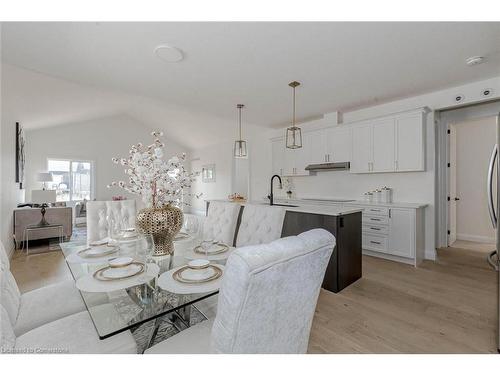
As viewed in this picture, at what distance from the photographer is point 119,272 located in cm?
130

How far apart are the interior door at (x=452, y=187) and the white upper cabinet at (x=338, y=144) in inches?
64.7

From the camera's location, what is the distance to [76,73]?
276cm

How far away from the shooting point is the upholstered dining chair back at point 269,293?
0.71 metres

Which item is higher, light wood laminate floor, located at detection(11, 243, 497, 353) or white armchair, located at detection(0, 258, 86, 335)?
white armchair, located at detection(0, 258, 86, 335)

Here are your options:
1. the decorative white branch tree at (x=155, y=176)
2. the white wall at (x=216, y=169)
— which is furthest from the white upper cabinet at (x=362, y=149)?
the white wall at (x=216, y=169)

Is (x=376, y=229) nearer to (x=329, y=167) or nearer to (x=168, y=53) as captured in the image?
(x=329, y=167)

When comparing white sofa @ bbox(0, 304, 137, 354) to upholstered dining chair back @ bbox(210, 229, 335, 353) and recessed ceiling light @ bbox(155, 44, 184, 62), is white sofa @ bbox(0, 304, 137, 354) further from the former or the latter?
A: recessed ceiling light @ bbox(155, 44, 184, 62)

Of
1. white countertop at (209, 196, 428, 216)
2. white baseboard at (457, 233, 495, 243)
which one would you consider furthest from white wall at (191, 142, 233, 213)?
white baseboard at (457, 233, 495, 243)

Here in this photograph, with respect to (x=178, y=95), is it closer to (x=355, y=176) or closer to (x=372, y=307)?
(x=355, y=176)

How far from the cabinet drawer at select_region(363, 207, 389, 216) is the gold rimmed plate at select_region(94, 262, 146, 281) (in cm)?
340

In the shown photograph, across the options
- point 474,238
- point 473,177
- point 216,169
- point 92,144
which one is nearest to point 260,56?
point 473,177

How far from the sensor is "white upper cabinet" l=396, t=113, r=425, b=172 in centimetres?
342

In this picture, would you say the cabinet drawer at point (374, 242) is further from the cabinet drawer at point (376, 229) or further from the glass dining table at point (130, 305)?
the glass dining table at point (130, 305)
